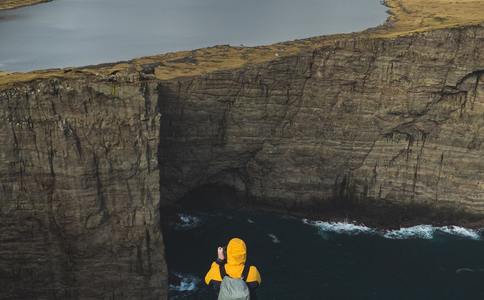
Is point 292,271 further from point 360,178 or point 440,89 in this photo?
point 440,89

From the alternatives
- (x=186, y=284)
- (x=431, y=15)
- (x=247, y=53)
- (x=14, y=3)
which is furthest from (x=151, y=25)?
(x=186, y=284)

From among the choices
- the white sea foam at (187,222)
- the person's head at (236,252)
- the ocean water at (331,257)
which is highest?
the person's head at (236,252)

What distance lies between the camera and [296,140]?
72625 millimetres

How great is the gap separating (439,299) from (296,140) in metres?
26.8

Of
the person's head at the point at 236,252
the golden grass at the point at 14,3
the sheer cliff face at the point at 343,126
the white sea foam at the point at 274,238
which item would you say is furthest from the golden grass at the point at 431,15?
the golden grass at the point at 14,3

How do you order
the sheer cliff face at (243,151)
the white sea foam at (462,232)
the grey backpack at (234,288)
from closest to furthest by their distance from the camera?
the grey backpack at (234,288) < the sheer cliff face at (243,151) < the white sea foam at (462,232)

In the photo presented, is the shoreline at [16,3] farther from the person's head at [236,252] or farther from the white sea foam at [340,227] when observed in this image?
the person's head at [236,252]

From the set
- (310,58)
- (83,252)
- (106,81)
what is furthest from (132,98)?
(310,58)

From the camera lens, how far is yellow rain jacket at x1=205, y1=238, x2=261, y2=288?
13.0 metres

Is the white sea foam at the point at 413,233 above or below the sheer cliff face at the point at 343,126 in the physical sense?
below

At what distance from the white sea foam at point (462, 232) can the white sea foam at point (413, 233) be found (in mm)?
1798

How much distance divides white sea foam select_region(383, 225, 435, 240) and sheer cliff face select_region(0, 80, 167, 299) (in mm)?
31884

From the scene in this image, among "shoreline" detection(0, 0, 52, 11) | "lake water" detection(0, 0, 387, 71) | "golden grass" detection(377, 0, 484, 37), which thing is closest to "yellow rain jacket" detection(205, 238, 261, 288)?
"lake water" detection(0, 0, 387, 71)

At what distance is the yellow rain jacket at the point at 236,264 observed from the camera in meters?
13.0
